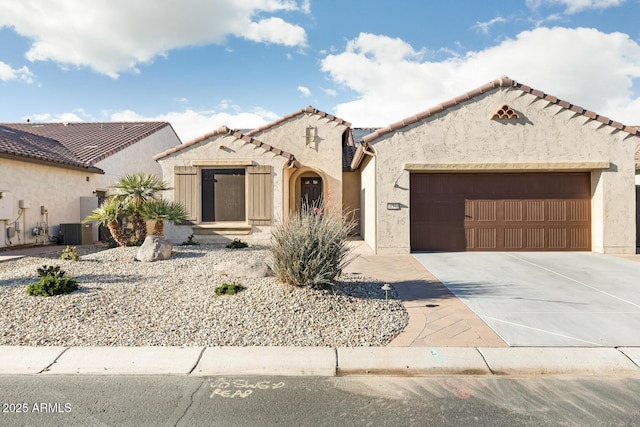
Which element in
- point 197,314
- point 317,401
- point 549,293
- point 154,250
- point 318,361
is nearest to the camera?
point 317,401

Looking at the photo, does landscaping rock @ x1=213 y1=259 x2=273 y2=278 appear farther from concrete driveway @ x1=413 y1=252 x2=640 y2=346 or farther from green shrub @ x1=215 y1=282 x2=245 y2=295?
concrete driveway @ x1=413 y1=252 x2=640 y2=346

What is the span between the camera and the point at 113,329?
4.81 meters

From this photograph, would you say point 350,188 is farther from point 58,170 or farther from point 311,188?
point 58,170

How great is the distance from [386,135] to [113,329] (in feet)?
27.3

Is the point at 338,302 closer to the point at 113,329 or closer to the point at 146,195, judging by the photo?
Answer: the point at 113,329

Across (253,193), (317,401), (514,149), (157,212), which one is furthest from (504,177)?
(157,212)

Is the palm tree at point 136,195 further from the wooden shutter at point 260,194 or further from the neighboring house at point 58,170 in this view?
the neighboring house at point 58,170

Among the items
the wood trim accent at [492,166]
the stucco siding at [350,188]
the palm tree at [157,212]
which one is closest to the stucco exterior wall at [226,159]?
the palm tree at [157,212]

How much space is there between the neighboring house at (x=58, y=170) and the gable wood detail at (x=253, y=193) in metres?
4.60

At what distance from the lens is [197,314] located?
5297 millimetres

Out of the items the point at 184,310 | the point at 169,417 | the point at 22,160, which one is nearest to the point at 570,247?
the point at 184,310

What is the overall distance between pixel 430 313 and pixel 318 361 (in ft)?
7.28

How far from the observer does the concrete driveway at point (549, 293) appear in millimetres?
4738

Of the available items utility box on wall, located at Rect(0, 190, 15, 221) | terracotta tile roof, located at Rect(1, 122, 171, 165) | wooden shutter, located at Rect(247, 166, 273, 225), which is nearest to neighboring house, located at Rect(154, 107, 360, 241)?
wooden shutter, located at Rect(247, 166, 273, 225)
